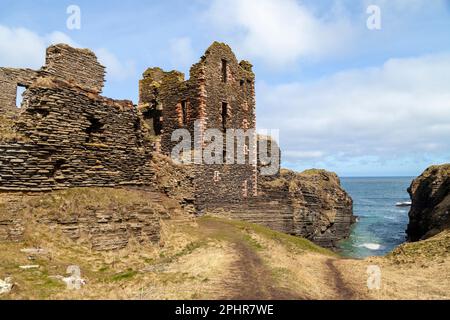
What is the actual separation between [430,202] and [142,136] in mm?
41441

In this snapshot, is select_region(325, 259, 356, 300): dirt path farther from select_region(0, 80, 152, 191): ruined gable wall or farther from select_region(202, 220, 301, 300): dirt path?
select_region(0, 80, 152, 191): ruined gable wall

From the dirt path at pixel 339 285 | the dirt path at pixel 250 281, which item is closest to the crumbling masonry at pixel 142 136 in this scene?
the dirt path at pixel 250 281

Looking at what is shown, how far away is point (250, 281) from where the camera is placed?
11812 millimetres

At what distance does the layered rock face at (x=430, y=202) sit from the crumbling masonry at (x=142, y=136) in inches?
475

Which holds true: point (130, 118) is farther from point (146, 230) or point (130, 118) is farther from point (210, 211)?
point (210, 211)

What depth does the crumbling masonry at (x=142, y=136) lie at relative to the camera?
16031mm

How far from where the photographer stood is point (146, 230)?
17500 millimetres

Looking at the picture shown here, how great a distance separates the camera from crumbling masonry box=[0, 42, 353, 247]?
1603 centimetres

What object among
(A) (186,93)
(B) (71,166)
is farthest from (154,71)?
(B) (71,166)

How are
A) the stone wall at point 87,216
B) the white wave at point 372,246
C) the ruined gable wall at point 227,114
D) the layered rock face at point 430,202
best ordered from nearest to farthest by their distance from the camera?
1. the stone wall at point 87,216
2. the ruined gable wall at point 227,114
3. the layered rock face at point 430,202
4. the white wave at point 372,246

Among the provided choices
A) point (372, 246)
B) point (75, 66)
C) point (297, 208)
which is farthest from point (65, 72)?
point (372, 246)

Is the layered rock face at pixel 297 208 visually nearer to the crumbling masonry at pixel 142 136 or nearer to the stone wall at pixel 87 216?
the crumbling masonry at pixel 142 136

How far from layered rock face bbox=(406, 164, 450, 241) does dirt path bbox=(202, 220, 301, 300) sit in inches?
1068

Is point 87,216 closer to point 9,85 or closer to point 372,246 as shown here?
point 9,85
